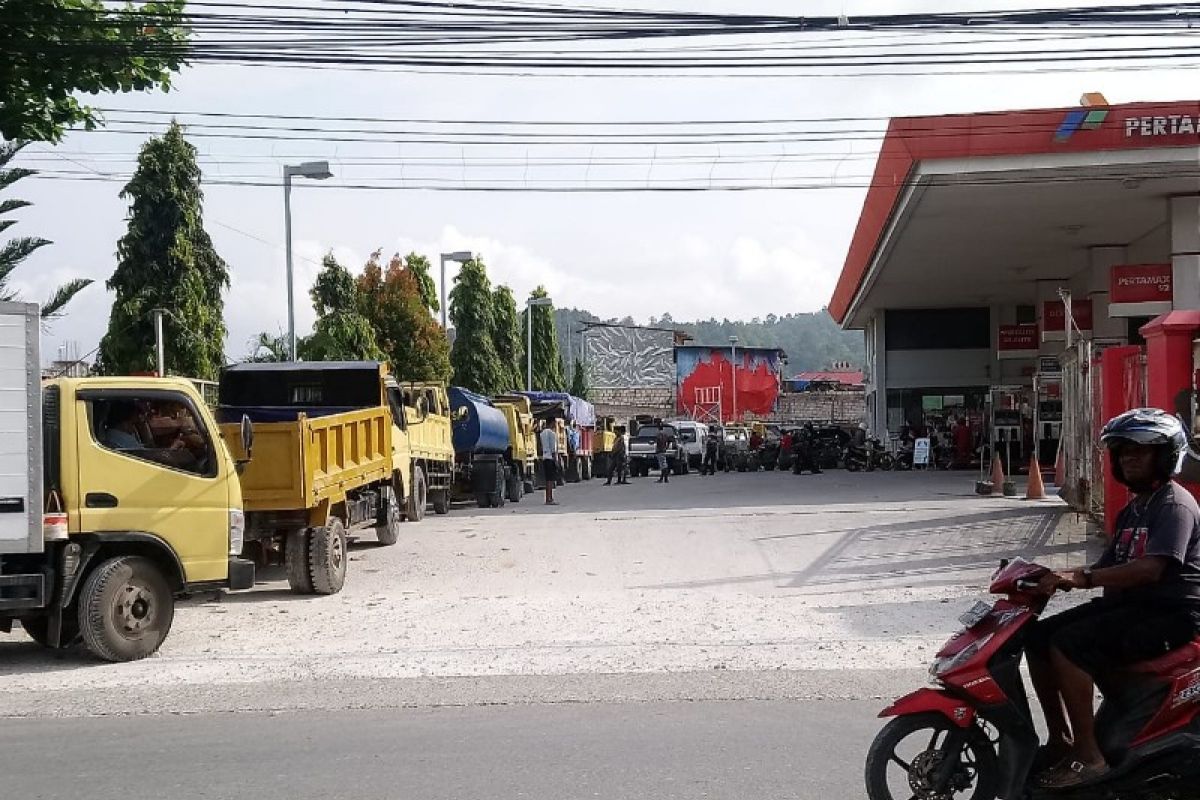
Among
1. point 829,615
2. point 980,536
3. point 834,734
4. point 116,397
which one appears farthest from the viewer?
point 980,536

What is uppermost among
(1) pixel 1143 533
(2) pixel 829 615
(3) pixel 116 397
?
(3) pixel 116 397

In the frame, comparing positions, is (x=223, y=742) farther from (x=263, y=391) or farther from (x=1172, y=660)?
(x=263, y=391)

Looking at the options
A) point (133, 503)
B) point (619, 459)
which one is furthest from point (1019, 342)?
point (133, 503)

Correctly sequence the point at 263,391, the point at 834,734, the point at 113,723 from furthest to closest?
the point at 263,391 < the point at 113,723 < the point at 834,734

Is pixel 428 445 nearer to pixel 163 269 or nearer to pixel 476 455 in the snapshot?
pixel 476 455

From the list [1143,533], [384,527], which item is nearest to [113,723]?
[1143,533]

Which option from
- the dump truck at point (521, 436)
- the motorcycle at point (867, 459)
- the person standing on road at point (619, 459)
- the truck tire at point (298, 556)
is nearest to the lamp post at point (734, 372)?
the motorcycle at point (867, 459)

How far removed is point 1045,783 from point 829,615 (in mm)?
6349

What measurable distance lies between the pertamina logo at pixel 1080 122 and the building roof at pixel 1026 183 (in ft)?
0.05

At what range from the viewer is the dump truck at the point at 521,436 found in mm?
30375

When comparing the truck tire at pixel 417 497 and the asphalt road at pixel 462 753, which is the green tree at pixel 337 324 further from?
the asphalt road at pixel 462 753

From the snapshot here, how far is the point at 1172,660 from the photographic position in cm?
509

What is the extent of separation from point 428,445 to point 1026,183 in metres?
11.6

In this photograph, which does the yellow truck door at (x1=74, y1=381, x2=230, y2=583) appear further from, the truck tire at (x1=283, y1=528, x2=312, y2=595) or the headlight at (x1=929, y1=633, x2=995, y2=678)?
the headlight at (x1=929, y1=633, x2=995, y2=678)
